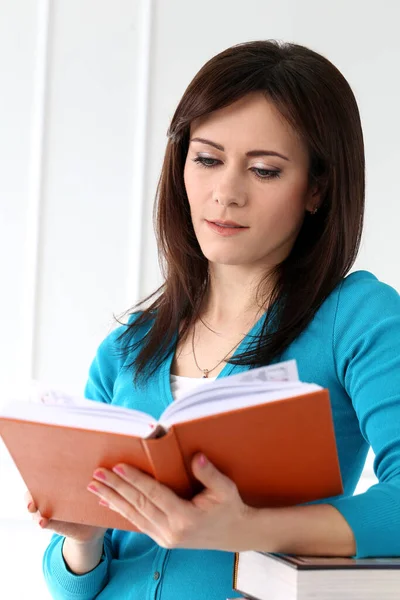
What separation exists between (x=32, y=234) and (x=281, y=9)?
105 cm

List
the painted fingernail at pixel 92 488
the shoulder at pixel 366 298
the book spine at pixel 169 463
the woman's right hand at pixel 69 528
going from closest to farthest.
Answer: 1. the book spine at pixel 169 463
2. the painted fingernail at pixel 92 488
3. the woman's right hand at pixel 69 528
4. the shoulder at pixel 366 298

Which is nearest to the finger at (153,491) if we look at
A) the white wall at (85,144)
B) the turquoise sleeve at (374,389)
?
the turquoise sleeve at (374,389)

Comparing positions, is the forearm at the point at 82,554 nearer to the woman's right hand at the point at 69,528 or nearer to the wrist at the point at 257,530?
the woman's right hand at the point at 69,528

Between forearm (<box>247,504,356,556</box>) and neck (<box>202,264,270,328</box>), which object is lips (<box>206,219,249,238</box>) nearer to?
neck (<box>202,264,270,328</box>)

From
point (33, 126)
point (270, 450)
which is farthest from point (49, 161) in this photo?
point (270, 450)

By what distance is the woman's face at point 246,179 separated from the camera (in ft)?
4.60

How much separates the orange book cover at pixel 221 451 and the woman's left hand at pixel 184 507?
0.6 inches

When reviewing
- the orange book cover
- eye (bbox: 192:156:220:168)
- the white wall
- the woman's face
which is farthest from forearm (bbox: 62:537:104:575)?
the white wall

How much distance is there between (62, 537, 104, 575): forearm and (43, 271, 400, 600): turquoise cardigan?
1 centimetres

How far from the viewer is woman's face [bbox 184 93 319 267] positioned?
55.2 inches

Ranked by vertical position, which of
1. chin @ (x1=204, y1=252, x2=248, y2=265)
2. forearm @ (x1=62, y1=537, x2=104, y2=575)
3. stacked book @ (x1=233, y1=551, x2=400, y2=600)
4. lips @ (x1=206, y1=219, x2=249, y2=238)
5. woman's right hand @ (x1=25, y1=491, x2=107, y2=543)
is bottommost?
forearm @ (x1=62, y1=537, x2=104, y2=575)

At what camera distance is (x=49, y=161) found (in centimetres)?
275

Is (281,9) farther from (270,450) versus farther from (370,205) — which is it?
(270,450)

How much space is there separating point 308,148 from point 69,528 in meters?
0.69
